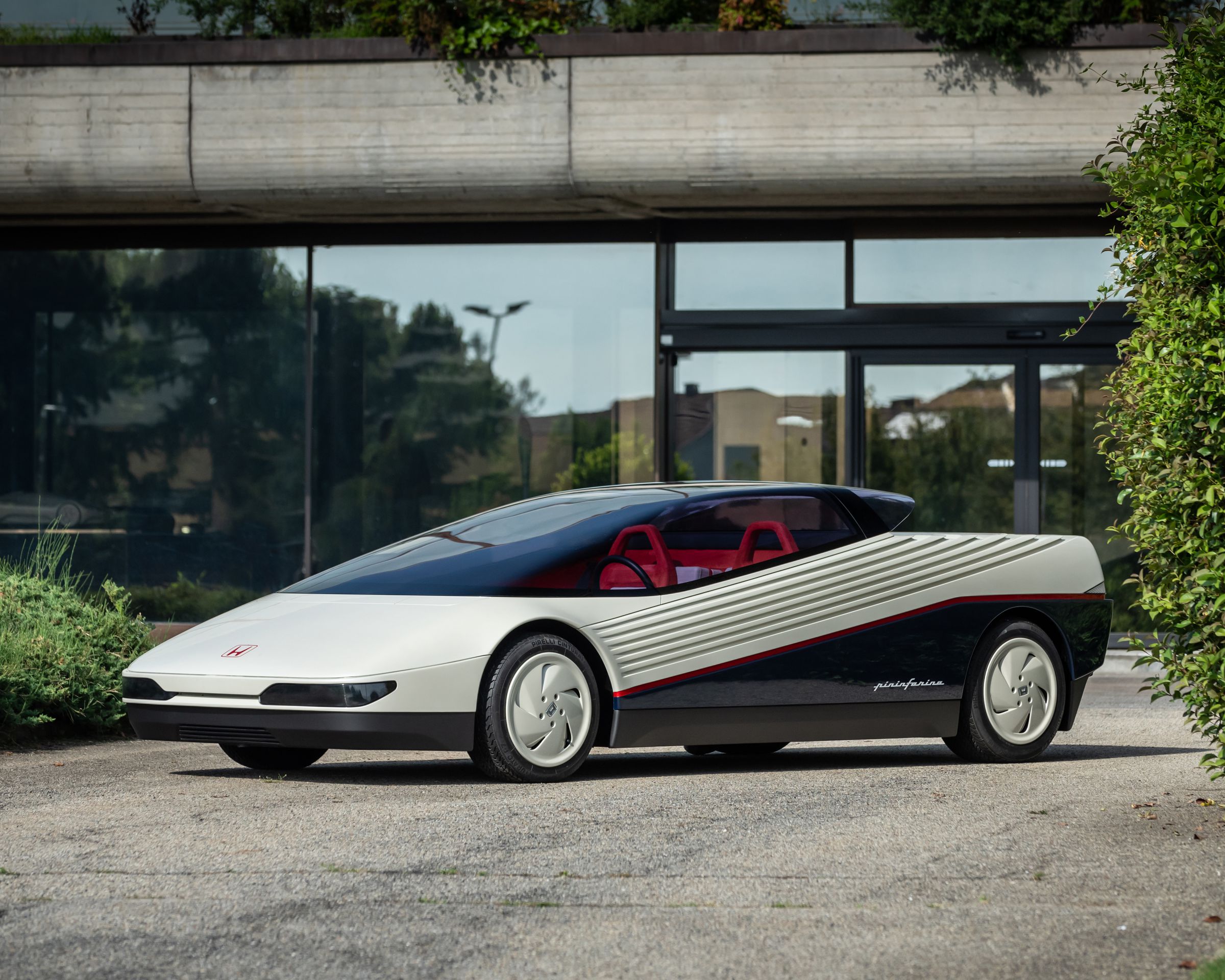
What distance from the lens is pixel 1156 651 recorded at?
6.16m

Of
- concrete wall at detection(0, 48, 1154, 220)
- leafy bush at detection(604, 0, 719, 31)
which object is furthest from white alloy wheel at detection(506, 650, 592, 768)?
leafy bush at detection(604, 0, 719, 31)

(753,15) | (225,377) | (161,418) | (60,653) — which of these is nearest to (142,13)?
(225,377)

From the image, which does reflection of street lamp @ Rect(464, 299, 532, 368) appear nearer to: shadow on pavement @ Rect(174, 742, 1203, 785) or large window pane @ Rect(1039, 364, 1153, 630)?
large window pane @ Rect(1039, 364, 1153, 630)

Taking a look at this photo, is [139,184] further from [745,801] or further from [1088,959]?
[1088,959]

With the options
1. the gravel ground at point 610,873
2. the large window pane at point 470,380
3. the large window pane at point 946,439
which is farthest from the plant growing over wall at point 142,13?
the gravel ground at point 610,873

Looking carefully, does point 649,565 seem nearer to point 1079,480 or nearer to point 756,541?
point 756,541

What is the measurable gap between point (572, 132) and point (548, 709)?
871cm

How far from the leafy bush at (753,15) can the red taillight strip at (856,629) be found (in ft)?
25.6

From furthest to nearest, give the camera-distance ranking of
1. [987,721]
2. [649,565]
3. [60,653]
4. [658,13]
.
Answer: [658,13]
[60,653]
[987,721]
[649,565]

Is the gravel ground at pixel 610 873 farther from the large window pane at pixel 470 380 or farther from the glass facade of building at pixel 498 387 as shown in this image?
the large window pane at pixel 470 380

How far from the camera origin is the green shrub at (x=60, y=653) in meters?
8.72

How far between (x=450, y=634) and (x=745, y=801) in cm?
134

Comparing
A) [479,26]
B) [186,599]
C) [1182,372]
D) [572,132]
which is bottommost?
[186,599]

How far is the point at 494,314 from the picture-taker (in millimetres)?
16609
